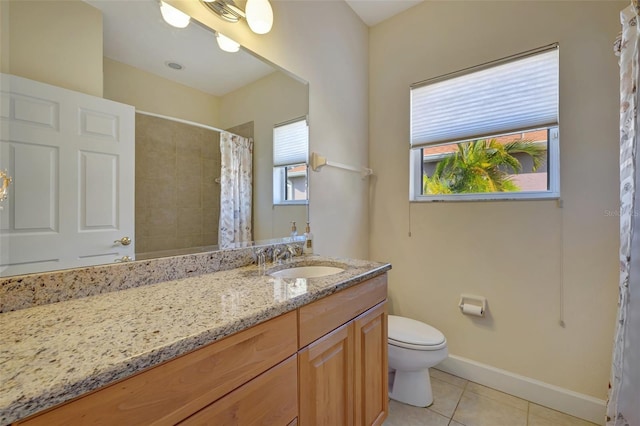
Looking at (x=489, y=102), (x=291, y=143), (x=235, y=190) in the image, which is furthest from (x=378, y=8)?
(x=235, y=190)

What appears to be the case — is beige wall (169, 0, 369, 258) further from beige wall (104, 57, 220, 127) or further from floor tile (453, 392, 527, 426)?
floor tile (453, 392, 527, 426)

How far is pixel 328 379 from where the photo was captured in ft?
3.25

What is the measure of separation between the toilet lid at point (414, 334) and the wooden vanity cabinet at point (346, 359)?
11.7 inches

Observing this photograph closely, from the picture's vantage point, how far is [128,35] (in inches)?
38.7

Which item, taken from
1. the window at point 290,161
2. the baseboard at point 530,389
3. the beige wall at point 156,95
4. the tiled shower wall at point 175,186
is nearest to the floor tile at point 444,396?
the baseboard at point 530,389

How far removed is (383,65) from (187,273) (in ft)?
7.01

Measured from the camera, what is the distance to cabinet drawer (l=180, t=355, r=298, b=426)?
646 mm

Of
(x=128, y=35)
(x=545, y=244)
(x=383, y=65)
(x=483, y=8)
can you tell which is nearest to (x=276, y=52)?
(x=128, y=35)

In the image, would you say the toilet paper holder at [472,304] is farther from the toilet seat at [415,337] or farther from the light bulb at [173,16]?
the light bulb at [173,16]

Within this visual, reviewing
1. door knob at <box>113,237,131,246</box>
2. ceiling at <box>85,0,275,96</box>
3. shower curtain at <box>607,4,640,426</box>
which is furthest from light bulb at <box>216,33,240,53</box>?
shower curtain at <box>607,4,640,426</box>

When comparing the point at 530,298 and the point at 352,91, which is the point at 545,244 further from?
the point at 352,91

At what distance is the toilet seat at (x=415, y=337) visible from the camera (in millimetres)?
1521

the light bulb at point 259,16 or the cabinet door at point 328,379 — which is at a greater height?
the light bulb at point 259,16

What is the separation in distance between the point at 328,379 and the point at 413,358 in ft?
2.54
